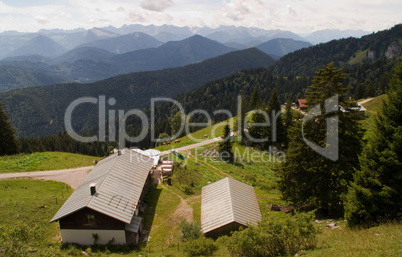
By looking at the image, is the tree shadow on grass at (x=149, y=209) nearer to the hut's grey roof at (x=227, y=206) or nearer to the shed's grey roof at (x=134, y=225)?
the shed's grey roof at (x=134, y=225)

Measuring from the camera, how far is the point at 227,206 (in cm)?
2869

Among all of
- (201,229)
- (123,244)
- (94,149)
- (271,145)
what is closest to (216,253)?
(201,229)

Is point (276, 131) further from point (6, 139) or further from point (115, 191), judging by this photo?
point (6, 139)

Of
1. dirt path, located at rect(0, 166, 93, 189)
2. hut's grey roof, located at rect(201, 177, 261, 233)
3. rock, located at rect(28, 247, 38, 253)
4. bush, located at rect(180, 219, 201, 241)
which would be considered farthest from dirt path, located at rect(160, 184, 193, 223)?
Result: dirt path, located at rect(0, 166, 93, 189)

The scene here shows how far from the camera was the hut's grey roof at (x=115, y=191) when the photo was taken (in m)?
25.4

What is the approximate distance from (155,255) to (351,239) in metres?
15.1

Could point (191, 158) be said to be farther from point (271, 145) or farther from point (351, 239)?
point (351, 239)

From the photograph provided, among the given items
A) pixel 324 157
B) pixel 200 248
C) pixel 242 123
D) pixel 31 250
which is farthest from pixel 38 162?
pixel 324 157

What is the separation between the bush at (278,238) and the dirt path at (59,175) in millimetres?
32062

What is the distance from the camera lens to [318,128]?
24.0m

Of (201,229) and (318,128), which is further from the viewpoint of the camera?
(201,229)

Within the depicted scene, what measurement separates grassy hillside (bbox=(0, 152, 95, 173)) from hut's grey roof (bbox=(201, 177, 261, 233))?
102 ft

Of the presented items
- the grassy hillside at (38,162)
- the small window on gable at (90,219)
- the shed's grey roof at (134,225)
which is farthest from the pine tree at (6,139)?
the shed's grey roof at (134,225)

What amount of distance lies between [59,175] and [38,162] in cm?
852
